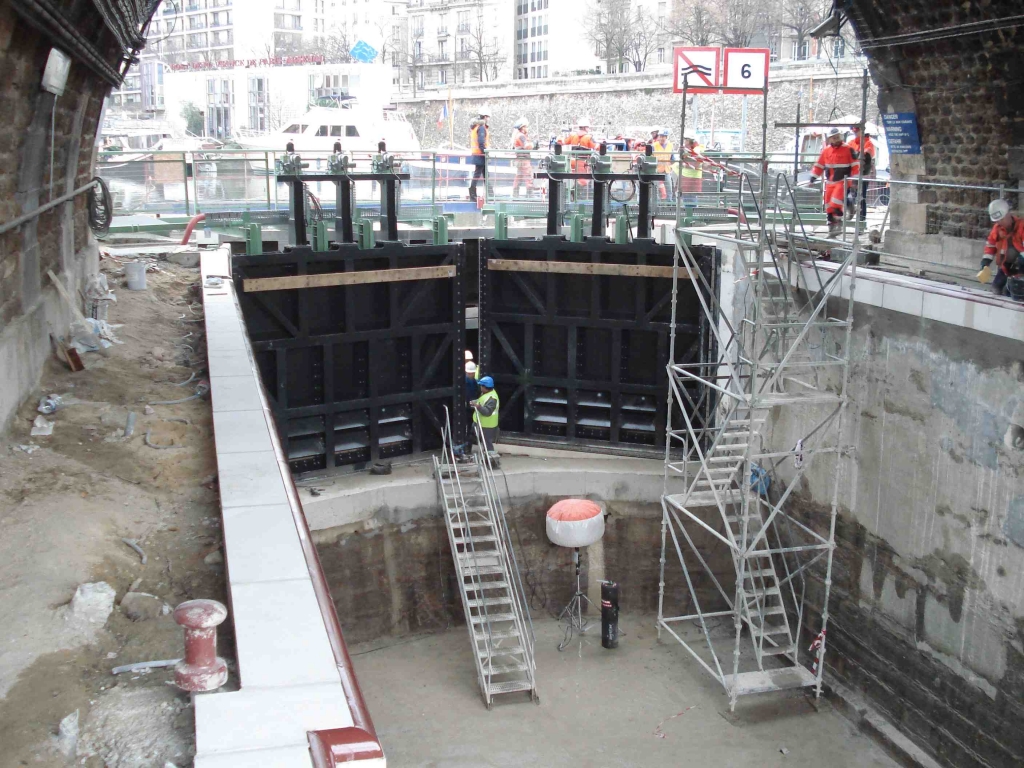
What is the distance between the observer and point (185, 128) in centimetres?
6241

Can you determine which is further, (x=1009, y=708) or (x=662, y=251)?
(x=662, y=251)

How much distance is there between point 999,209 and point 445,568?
7.81 m

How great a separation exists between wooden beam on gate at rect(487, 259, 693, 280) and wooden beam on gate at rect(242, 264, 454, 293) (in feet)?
3.11

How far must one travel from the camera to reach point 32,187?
7871 millimetres

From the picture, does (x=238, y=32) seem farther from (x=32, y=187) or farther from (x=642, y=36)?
(x=32, y=187)

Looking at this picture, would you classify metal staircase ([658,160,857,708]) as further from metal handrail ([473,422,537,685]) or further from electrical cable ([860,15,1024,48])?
electrical cable ([860,15,1024,48])

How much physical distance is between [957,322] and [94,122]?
8.86 metres

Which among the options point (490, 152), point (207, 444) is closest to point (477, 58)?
point (490, 152)

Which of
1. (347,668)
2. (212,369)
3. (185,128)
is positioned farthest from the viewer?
(185,128)

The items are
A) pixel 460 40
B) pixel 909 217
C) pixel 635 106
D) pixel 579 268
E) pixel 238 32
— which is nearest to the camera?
pixel 909 217

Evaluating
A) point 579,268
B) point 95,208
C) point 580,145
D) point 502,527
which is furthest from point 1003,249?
point 580,145

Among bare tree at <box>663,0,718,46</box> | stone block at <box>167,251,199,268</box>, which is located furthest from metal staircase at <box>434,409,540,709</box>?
bare tree at <box>663,0,718,46</box>

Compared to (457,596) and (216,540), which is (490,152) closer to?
(457,596)

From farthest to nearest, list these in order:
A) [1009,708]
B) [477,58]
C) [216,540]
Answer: [477,58] < [1009,708] < [216,540]
